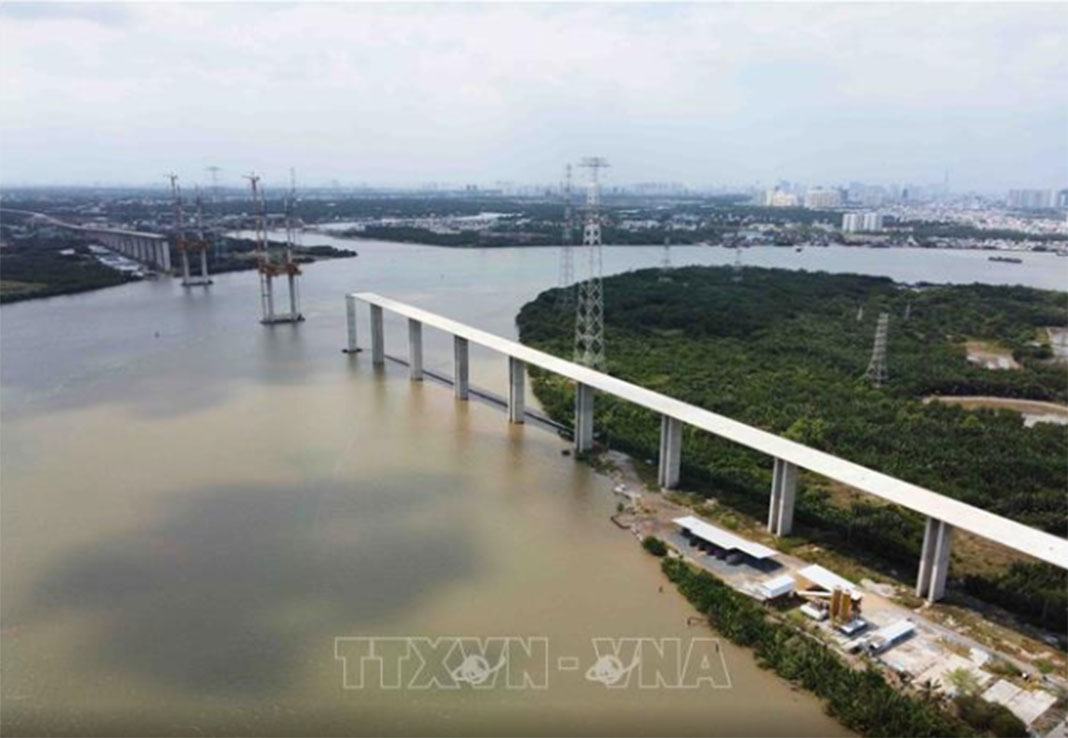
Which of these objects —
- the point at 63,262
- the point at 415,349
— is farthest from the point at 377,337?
the point at 63,262

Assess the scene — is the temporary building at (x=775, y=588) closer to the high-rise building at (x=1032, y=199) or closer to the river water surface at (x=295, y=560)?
the river water surface at (x=295, y=560)

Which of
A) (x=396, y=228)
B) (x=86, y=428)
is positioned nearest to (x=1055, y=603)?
(x=86, y=428)

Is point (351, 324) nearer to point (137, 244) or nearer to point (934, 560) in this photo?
point (934, 560)

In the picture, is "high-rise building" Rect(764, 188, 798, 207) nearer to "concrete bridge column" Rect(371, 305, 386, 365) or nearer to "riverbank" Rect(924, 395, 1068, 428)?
"riverbank" Rect(924, 395, 1068, 428)

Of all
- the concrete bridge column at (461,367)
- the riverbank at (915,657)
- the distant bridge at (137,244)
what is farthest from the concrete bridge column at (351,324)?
the distant bridge at (137,244)

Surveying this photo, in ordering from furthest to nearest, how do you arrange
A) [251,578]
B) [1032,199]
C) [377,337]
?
1. [1032,199]
2. [377,337]
3. [251,578]

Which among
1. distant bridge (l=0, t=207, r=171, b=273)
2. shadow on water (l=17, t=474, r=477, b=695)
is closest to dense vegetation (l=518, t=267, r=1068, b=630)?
shadow on water (l=17, t=474, r=477, b=695)
